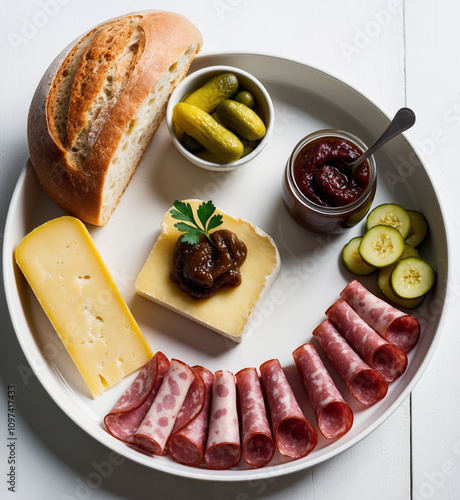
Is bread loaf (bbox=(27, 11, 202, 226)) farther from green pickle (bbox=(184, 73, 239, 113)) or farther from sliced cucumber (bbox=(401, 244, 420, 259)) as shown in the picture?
sliced cucumber (bbox=(401, 244, 420, 259))

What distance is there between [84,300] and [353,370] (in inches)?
49.7

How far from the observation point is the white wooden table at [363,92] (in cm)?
251

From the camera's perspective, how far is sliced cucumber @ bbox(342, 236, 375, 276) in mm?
2553

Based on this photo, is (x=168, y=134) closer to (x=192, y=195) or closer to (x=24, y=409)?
(x=192, y=195)

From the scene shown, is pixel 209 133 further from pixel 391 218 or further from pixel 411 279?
pixel 411 279

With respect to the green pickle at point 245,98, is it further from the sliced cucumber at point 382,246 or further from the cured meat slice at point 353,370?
the cured meat slice at point 353,370

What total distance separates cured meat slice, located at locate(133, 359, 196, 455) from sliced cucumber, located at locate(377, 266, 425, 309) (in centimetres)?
98

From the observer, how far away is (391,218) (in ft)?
8.40

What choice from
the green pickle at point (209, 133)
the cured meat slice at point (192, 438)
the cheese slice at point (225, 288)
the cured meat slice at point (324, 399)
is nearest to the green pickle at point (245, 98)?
the green pickle at point (209, 133)

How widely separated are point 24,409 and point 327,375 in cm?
144

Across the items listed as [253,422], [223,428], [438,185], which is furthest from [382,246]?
[223,428]

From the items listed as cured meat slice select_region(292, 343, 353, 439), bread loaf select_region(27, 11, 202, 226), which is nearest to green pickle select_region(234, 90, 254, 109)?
bread loaf select_region(27, 11, 202, 226)

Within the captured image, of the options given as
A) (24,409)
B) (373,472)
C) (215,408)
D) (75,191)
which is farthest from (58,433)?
(373,472)

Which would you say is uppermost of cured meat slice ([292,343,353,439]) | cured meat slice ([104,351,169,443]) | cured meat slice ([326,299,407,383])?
cured meat slice ([326,299,407,383])
